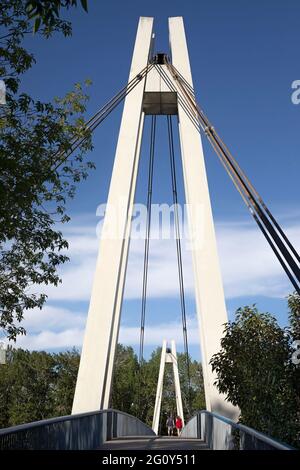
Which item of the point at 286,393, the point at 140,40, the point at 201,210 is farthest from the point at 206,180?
the point at 286,393

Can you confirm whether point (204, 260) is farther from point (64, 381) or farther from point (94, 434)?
point (64, 381)

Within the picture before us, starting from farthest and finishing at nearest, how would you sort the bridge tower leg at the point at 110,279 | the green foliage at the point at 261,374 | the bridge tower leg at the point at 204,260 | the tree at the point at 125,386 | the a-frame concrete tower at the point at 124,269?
the tree at the point at 125,386, the bridge tower leg at the point at 110,279, the a-frame concrete tower at the point at 124,269, the bridge tower leg at the point at 204,260, the green foliage at the point at 261,374

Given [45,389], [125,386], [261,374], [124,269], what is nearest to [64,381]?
[45,389]

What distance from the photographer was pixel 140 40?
59.9 ft

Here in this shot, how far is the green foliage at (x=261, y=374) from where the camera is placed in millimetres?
9109

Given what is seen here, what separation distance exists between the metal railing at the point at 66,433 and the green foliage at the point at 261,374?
99.3 inches

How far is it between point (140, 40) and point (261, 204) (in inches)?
435

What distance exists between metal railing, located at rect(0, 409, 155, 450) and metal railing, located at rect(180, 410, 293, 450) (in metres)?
2.07

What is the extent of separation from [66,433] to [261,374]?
379 centimetres

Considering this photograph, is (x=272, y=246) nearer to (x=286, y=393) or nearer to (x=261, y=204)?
(x=261, y=204)

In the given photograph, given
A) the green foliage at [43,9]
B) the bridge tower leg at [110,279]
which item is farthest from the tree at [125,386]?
the green foliage at [43,9]

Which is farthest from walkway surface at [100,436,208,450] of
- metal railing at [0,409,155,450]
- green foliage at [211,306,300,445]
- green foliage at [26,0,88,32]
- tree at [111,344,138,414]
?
tree at [111,344,138,414]

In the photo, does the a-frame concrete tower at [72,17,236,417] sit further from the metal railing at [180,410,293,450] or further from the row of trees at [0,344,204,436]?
the row of trees at [0,344,204,436]

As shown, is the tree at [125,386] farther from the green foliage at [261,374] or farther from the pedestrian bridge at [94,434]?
the green foliage at [261,374]
